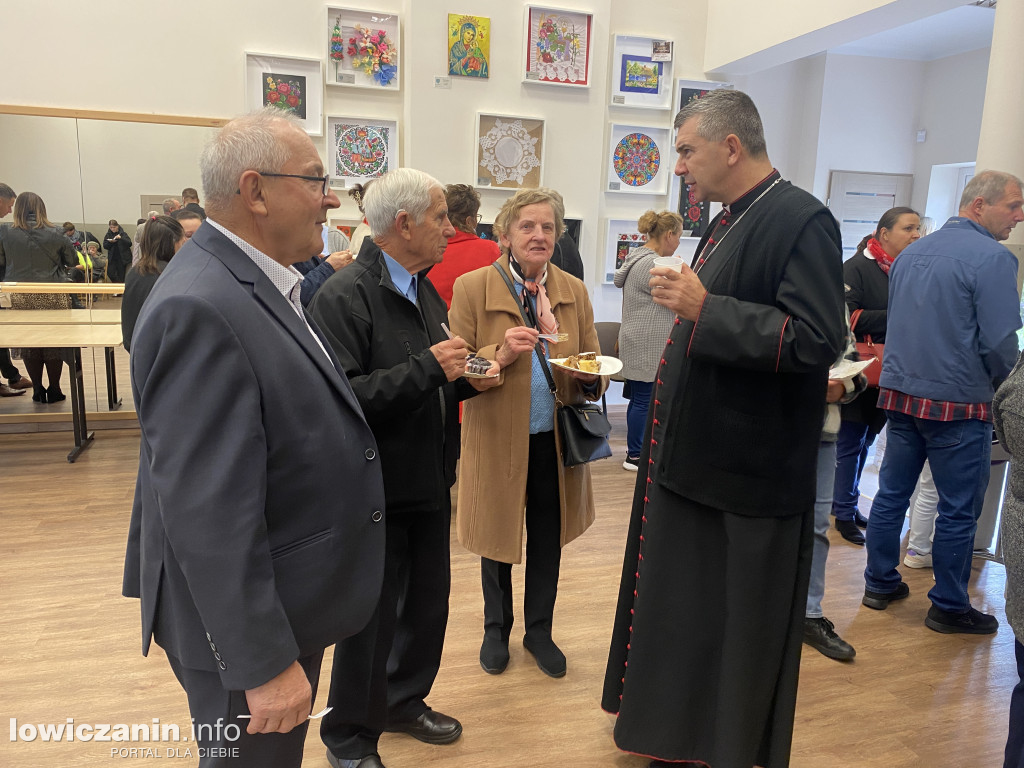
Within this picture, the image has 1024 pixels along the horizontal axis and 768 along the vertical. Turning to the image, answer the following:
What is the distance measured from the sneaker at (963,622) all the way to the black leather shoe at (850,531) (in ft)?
2.95

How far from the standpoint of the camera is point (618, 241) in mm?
6785

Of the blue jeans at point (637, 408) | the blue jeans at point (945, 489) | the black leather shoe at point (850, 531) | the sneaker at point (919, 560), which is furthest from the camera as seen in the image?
the blue jeans at point (637, 408)

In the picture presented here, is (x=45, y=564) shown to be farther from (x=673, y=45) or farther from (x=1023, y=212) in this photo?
(x=673, y=45)

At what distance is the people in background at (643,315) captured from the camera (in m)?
4.91

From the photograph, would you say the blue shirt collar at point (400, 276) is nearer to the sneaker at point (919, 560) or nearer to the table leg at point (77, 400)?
the sneaker at point (919, 560)

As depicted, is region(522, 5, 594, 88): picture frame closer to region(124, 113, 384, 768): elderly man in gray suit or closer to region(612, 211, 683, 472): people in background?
region(612, 211, 683, 472): people in background

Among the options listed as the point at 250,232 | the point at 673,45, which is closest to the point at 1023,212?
the point at 250,232

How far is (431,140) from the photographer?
6059 millimetres

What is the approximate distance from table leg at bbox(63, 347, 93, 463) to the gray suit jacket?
184 inches

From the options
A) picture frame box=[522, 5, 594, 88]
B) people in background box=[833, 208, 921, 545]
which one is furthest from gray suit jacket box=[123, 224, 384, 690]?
picture frame box=[522, 5, 594, 88]

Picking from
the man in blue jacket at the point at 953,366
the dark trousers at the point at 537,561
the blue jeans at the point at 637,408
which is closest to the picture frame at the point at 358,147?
the blue jeans at the point at 637,408

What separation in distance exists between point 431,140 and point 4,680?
4744mm

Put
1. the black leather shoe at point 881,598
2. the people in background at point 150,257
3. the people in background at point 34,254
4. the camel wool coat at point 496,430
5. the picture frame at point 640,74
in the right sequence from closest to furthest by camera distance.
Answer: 1. the camel wool coat at point 496,430
2. the black leather shoe at point 881,598
3. the people in background at point 150,257
4. the people in background at point 34,254
5. the picture frame at point 640,74

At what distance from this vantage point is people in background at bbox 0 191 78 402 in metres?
5.64
